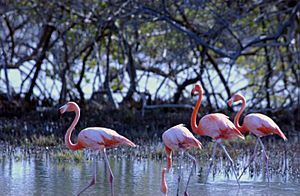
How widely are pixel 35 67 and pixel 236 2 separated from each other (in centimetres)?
375

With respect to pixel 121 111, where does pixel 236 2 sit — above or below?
above

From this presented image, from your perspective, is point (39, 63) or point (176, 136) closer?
point (176, 136)

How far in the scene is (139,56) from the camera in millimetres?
16125

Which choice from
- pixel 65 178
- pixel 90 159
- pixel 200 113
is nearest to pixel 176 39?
pixel 200 113

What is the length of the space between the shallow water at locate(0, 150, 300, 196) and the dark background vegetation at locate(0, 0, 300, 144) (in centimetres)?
247

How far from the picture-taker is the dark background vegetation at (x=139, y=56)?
13.3m

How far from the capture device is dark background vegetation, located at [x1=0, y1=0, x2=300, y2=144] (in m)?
13.3

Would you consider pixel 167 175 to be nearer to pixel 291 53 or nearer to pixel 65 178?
pixel 65 178

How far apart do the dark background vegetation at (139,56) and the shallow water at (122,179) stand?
247 cm

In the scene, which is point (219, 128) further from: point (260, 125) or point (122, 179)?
point (122, 179)

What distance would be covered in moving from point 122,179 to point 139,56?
734cm

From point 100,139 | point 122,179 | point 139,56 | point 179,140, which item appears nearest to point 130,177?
point 122,179

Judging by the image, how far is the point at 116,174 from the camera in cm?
930

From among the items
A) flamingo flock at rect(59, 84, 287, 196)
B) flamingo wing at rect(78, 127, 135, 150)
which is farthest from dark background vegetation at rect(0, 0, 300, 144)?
flamingo wing at rect(78, 127, 135, 150)
